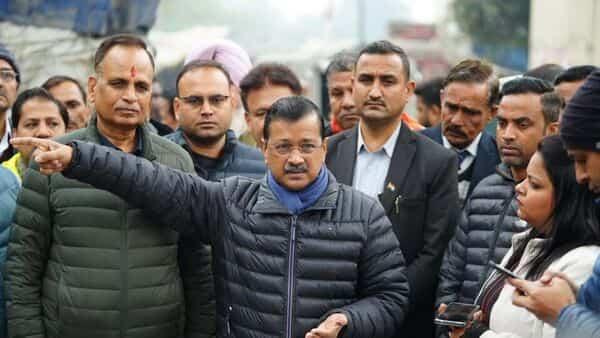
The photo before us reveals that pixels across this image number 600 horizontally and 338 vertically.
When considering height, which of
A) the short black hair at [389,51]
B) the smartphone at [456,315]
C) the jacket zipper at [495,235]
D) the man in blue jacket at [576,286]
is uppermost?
the short black hair at [389,51]

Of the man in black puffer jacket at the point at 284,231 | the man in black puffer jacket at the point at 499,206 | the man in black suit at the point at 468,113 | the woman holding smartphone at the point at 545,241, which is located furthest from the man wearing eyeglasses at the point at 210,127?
the woman holding smartphone at the point at 545,241

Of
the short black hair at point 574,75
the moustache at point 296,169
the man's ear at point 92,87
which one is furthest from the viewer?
the short black hair at point 574,75

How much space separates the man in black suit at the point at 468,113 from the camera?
6.21 m

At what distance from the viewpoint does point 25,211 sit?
468cm

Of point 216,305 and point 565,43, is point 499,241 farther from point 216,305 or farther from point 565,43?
point 565,43

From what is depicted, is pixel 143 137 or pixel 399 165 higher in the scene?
pixel 143 137

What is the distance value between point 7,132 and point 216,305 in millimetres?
2584

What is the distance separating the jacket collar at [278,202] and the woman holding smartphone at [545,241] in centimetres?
76

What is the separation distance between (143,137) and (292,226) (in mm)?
948

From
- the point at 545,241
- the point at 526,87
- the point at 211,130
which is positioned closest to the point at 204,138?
→ the point at 211,130

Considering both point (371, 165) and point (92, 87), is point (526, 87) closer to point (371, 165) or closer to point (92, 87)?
point (371, 165)

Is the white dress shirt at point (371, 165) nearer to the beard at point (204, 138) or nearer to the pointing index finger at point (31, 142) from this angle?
the beard at point (204, 138)

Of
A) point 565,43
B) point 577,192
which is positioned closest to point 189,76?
point 577,192

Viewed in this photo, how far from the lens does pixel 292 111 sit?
455 centimetres
